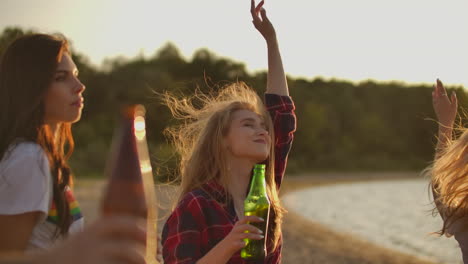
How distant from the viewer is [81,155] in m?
39.3

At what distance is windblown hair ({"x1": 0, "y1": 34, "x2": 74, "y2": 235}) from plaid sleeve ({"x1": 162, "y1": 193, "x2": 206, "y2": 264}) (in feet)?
2.62

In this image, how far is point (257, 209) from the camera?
3230 millimetres

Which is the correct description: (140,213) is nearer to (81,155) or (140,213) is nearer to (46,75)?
(46,75)

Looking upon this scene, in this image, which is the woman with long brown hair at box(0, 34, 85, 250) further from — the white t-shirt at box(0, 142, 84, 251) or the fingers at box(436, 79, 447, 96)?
the fingers at box(436, 79, 447, 96)

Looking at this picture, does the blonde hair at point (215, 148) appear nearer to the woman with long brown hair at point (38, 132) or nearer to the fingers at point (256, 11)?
the fingers at point (256, 11)

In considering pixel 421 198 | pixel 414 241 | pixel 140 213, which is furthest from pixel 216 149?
pixel 421 198

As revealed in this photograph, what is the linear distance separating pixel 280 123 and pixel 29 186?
6.86 ft

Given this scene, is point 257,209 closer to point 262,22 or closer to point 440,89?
point 262,22

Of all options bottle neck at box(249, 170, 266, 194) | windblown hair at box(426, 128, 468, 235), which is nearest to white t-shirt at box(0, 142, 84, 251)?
bottle neck at box(249, 170, 266, 194)

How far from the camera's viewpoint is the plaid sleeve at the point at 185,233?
10.5ft

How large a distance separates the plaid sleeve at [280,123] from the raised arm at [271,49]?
0.06m

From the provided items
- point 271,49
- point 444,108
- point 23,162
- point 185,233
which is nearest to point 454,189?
point 444,108

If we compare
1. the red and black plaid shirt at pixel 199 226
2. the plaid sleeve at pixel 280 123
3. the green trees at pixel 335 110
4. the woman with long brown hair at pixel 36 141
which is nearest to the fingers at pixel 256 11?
the plaid sleeve at pixel 280 123

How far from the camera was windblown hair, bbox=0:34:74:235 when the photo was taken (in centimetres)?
236
